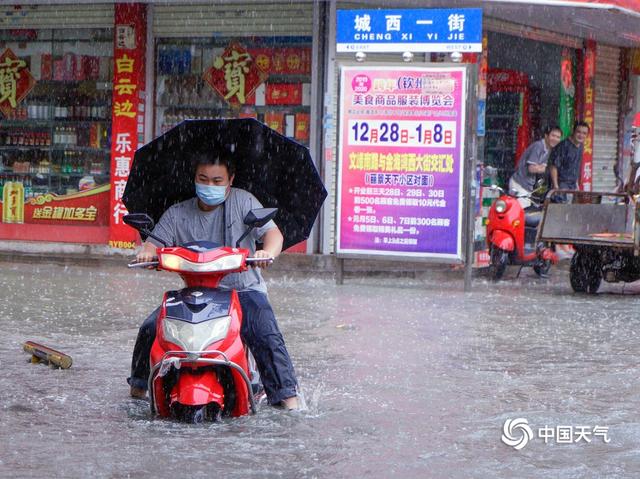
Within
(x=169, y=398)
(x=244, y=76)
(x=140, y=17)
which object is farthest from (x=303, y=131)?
(x=169, y=398)

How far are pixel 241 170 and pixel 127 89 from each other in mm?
9693

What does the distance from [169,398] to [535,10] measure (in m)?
10.9

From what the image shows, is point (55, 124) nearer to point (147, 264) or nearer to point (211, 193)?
point (211, 193)

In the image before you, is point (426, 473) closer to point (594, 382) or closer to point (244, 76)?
point (594, 382)

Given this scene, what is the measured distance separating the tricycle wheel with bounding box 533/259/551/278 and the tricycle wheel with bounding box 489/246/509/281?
647 mm

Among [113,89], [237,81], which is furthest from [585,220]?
[113,89]

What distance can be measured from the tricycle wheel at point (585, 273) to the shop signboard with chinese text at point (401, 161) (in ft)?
4.10

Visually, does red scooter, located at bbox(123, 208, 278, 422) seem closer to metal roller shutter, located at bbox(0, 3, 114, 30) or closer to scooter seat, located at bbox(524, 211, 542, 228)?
scooter seat, located at bbox(524, 211, 542, 228)

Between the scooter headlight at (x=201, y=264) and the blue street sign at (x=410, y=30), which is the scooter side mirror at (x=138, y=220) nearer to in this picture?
the scooter headlight at (x=201, y=264)

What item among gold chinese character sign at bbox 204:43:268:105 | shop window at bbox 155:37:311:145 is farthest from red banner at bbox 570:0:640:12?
gold chinese character sign at bbox 204:43:268:105

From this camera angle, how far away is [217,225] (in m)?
7.16

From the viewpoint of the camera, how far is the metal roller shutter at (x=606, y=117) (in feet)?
71.4

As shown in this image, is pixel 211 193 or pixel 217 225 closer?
pixel 211 193

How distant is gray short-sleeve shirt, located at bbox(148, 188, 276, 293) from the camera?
7133 millimetres
